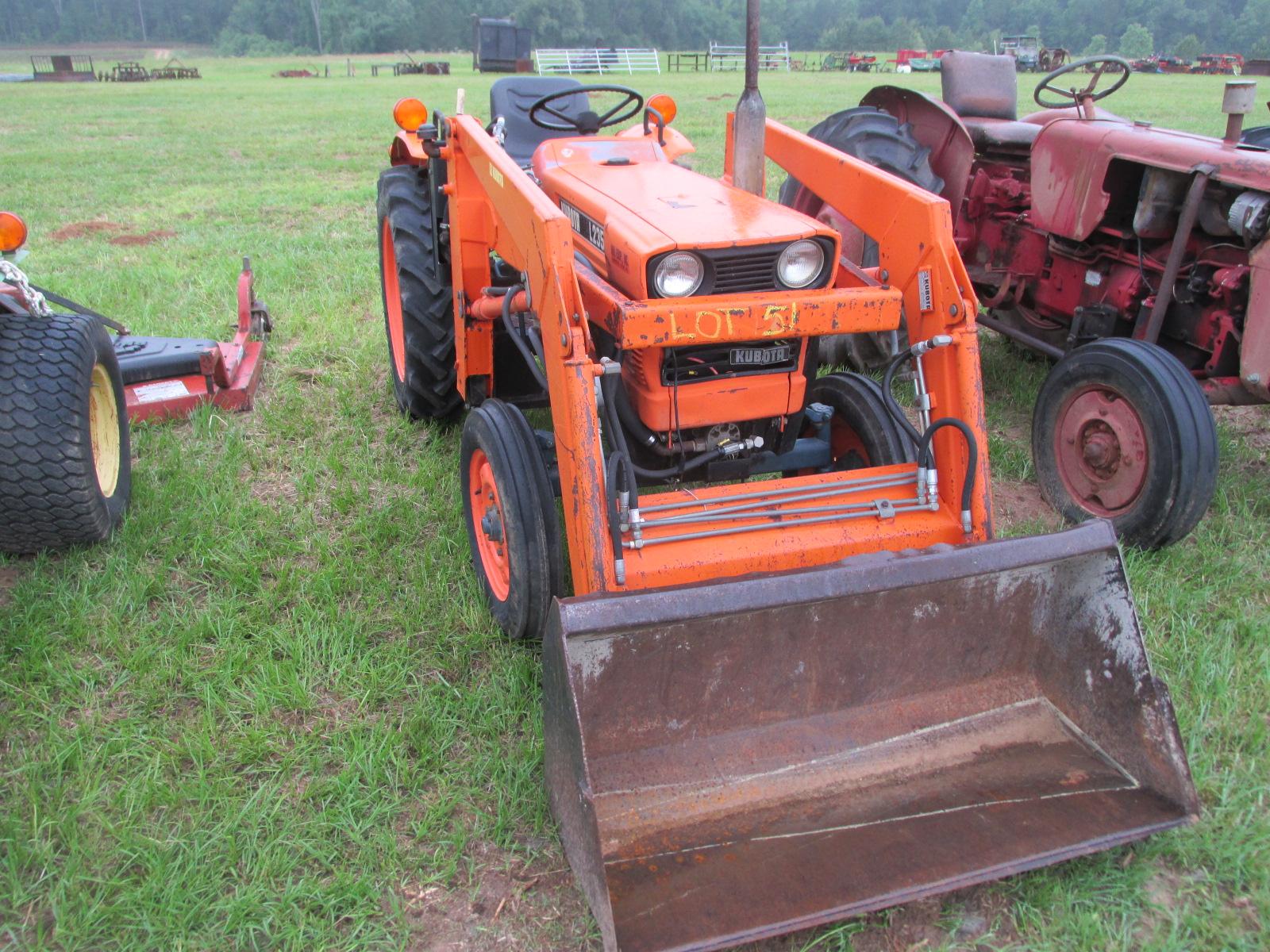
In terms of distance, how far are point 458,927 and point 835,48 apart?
235 ft

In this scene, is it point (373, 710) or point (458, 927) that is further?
point (373, 710)

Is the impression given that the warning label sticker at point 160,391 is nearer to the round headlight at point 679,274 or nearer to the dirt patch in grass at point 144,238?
the round headlight at point 679,274

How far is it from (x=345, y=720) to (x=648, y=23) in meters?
77.1

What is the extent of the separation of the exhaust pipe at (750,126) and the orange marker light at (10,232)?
2598 millimetres

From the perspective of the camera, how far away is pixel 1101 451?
357cm

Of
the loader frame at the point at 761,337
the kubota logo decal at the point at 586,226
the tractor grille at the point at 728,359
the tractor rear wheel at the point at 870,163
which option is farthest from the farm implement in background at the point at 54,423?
the tractor rear wheel at the point at 870,163

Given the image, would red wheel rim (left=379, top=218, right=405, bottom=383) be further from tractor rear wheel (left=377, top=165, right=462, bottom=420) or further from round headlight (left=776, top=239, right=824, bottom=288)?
round headlight (left=776, top=239, right=824, bottom=288)

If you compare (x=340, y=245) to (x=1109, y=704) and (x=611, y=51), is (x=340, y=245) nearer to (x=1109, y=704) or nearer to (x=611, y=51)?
(x=1109, y=704)

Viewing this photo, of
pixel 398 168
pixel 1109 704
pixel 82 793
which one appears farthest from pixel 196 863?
pixel 398 168

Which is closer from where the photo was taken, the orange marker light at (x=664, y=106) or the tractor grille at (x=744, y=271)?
the tractor grille at (x=744, y=271)

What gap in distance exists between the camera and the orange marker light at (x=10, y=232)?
3.58 m

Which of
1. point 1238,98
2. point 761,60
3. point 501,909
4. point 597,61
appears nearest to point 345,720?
point 501,909

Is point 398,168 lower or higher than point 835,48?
higher

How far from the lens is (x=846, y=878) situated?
6.63ft
